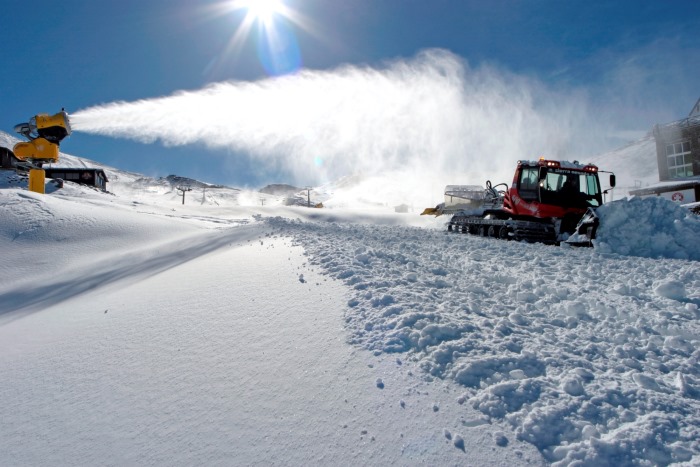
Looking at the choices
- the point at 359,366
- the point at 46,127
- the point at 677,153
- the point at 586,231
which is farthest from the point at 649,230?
the point at 677,153

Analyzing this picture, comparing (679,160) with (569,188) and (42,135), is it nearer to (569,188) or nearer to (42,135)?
(569,188)

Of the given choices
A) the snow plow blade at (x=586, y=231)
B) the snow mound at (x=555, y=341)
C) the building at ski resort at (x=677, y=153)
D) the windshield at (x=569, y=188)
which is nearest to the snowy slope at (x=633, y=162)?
the building at ski resort at (x=677, y=153)

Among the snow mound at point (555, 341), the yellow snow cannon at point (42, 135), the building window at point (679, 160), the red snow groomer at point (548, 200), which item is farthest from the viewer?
the building window at point (679, 160)

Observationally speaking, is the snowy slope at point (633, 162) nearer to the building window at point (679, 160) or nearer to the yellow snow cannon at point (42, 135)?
the building window at point (679, 160)

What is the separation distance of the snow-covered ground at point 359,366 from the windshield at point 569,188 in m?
6.00

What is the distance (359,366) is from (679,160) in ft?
143

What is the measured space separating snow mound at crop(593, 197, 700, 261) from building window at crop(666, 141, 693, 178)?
32.7 metres

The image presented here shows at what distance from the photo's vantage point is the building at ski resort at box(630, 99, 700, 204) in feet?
106

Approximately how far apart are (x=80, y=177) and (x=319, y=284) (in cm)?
5924

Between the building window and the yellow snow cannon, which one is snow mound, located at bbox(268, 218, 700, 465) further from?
the building window

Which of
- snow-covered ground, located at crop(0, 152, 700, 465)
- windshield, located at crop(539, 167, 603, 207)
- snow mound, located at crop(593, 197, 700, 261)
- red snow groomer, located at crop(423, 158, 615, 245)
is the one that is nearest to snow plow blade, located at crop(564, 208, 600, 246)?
snow mound, located at crop(593, 197, 700, 261)

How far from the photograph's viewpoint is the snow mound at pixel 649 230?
8.71 meters

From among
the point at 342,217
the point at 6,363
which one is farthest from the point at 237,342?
the point at 342,217

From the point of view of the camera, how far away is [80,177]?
170ft
